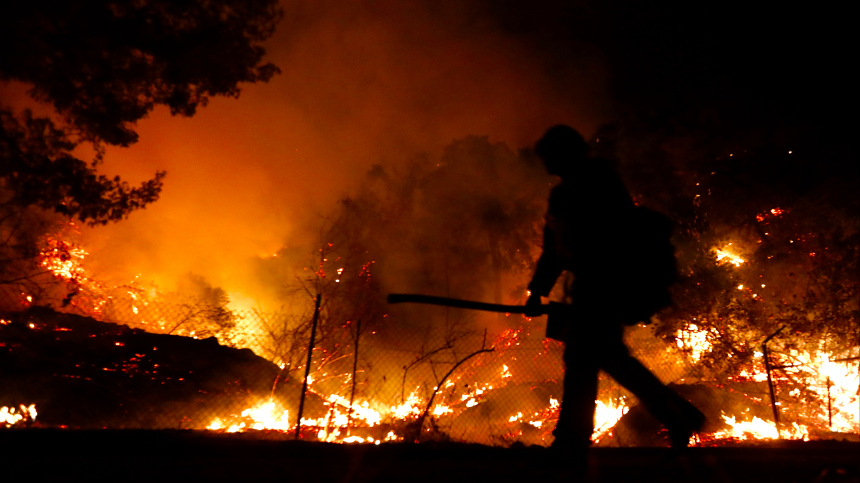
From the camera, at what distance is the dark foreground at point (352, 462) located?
6.84 ft

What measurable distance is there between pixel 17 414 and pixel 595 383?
6.27 meters

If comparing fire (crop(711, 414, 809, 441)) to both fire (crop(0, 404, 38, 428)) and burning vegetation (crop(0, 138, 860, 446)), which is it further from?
fire (crop(0, 404, 38, 428))

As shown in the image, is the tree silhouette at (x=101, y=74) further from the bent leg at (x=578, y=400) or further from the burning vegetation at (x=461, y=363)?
the bent leg at (x=578, y=400)

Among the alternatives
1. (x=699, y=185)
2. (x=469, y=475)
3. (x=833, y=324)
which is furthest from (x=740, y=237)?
(x=469, y=475)

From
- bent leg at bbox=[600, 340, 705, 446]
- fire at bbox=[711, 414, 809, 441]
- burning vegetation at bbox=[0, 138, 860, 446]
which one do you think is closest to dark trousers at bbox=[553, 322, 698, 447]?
bent leg at bbox=[600, 340, 705, 446]

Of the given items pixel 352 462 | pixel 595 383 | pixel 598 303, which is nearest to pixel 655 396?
pixel 595 383

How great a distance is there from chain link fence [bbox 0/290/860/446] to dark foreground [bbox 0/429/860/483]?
1.94 m

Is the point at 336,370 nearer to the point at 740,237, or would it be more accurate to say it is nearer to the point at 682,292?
the point at 682,292

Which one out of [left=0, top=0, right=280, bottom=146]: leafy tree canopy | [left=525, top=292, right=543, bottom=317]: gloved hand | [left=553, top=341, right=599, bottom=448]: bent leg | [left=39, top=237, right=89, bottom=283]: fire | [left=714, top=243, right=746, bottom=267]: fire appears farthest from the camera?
[left=714, top=243, right=746, bottom=267]: fire

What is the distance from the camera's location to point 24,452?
7.97 feet

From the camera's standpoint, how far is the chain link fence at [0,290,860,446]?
20.4 feet

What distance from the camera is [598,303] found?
2.28 metres

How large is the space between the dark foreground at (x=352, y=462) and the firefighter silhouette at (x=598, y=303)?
22 centimetres

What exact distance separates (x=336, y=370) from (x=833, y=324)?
27.4ft
